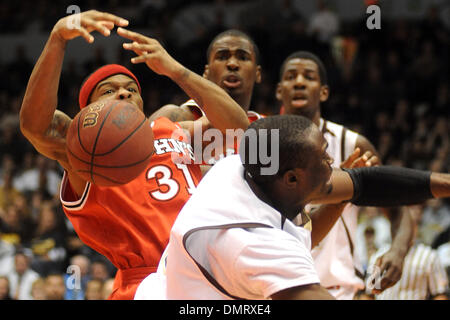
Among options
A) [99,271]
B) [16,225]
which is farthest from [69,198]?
[16,225]

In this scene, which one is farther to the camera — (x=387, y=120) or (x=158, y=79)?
(x=158, y=79)

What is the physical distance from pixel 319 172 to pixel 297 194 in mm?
125

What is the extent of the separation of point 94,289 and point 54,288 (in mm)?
511

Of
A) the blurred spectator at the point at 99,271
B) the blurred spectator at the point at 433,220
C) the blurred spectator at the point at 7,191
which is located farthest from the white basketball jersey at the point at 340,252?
the blurred spectator at the point at 7,191

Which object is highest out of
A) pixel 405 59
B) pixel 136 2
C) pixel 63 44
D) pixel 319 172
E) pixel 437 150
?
pixel 136 2

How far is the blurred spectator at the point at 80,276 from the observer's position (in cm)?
761

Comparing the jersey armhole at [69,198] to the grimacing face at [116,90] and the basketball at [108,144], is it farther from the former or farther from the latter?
the grimacing face at [116,90]

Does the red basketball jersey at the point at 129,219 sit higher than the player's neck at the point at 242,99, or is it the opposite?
the player's neck at the point at 242,99

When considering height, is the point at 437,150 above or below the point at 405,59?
below

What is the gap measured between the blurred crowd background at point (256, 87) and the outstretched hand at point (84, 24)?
4.10 metres

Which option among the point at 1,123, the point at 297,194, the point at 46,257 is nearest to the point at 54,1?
the point at 1,123

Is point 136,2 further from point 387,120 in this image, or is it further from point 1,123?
point 387,120

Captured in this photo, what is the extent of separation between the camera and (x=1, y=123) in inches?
468

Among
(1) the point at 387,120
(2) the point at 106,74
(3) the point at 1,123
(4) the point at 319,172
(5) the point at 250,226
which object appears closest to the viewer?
(5) the point at 250,226
